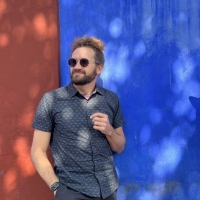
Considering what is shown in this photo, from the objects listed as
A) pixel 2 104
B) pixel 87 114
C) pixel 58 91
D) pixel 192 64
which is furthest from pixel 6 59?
pixel 192 64

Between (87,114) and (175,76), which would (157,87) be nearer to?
(175,76)

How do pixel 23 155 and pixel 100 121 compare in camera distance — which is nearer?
pixel 100 121

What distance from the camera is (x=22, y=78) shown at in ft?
9.96

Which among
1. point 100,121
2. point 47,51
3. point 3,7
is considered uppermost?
point 3,7

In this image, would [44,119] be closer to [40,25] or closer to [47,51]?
[47,51]

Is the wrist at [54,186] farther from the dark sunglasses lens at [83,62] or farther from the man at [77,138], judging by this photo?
the dark sunglasses lens at [83,62]

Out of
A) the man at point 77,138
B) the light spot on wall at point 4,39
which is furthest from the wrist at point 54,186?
the light spot on wall at point 4,39

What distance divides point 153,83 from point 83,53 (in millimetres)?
851

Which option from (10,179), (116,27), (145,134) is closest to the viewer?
(10,179)

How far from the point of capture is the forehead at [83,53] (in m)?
2.81

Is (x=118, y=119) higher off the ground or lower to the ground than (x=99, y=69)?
lower

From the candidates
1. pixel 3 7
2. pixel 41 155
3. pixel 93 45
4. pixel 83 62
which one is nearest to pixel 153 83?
Result: pixel 93 45

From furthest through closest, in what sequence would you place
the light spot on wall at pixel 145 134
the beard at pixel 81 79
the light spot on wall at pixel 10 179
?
the light spot on wall at pixel 145 134
the light spot on wall at pixel 10 179
the beard at pixel 81 79

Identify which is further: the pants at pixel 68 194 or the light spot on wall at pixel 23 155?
the light spot on wall at pixel 23 155
